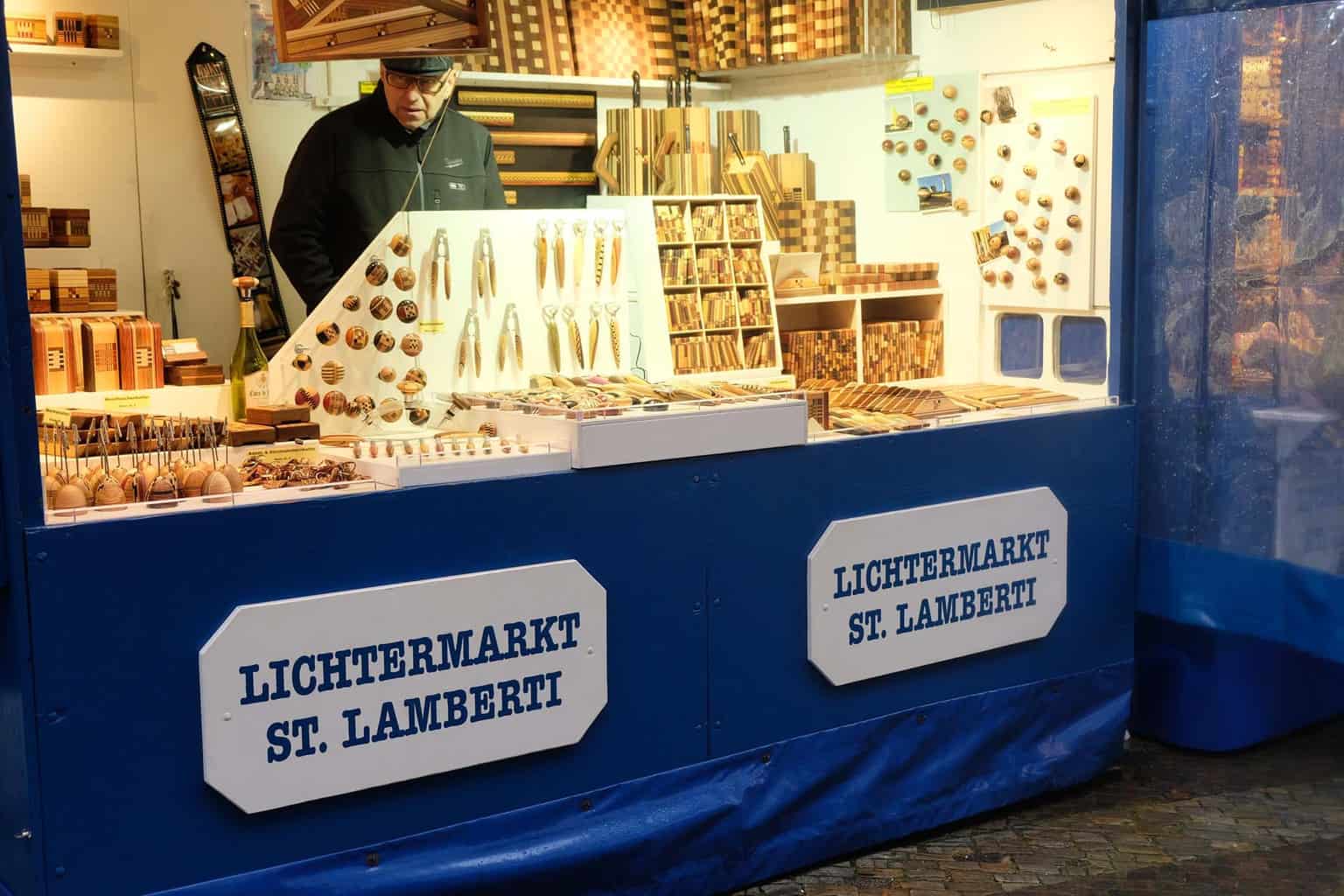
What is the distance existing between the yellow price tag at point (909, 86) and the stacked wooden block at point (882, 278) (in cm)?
78

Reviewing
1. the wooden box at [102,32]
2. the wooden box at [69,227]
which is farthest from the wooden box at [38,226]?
the wooden box at [102,32]

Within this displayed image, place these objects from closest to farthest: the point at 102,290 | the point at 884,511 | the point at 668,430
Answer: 1. the point at 668,430
2. the point at 884,511
3. the point at 102,290

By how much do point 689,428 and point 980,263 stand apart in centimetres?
314

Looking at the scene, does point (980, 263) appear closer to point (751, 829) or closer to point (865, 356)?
point (865, 356)

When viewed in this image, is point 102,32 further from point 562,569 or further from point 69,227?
point 562,569

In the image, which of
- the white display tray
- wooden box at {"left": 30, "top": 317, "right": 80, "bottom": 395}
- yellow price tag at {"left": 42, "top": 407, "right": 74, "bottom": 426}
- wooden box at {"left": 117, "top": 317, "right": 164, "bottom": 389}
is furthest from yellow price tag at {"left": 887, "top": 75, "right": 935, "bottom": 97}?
yellow price tag at {"left": 42, "top": 407, "right": 74, "bottom": 426}

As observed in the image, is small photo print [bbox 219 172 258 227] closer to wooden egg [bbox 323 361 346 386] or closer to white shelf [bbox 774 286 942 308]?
white shelf [bbox 774 286 942 308]

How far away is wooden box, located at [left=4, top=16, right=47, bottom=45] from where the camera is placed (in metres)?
6.49

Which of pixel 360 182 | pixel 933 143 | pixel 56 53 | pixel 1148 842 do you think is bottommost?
pixel 1148 842

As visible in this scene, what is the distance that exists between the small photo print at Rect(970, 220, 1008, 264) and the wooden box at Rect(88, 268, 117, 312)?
361cm

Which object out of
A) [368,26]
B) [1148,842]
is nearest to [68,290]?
[368,26]

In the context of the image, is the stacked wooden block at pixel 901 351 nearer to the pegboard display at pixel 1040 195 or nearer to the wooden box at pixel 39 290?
the pegboard display at pixel 1040 195

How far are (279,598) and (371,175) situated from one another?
257 cm

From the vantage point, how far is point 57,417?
410 cm
